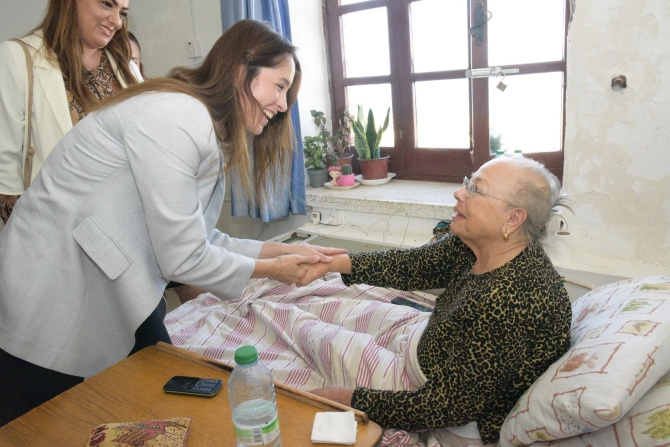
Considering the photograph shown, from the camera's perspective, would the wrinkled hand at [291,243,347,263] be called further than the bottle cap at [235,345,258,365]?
Yes

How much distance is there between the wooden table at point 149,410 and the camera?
3.30ft

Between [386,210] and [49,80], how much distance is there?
1.63 meters

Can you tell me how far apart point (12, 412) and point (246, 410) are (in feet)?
2.13

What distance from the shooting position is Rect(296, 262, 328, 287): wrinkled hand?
1.62m

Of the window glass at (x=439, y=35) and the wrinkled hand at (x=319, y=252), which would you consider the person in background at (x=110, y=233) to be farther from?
the window glass at (x=439, y=35)

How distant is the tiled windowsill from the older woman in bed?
3.57ft

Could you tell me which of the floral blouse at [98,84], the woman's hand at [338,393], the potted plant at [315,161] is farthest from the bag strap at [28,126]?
the potted plant at [315,161]

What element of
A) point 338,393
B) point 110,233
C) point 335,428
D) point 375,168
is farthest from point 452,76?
point 335,428

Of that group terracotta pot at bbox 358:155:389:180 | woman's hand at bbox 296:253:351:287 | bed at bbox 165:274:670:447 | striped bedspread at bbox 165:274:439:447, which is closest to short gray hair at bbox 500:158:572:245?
bed at bbox 165:274:670:447

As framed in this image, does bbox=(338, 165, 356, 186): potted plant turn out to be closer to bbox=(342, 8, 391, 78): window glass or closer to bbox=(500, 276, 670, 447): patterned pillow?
bbox=(342, 8, 391, 78): window glass

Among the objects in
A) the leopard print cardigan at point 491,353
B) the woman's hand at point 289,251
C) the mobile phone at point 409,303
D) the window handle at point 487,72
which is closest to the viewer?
the leopard print cardigan at point 491,353

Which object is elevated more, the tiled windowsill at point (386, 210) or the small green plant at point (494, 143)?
the small green plant at point (494, 143)

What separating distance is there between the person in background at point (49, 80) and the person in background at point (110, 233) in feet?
1.77

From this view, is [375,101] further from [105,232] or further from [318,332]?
[105,232]
